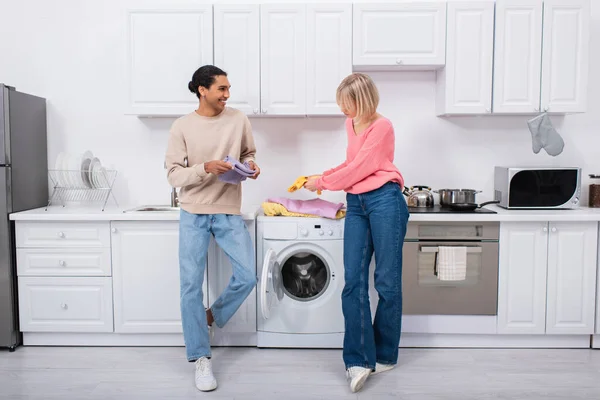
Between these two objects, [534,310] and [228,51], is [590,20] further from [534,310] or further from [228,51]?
[228,51]

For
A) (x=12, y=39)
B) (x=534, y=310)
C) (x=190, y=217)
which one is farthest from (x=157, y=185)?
(x=534, y=310)

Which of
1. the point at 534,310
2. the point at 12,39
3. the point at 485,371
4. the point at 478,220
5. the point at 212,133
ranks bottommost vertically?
the point at 485,371

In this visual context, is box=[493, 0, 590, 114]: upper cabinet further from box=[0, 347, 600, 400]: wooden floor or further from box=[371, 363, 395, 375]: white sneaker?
box=[371, 363, 395, 375]: white sneaker

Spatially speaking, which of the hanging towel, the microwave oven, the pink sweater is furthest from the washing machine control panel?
the microwave oven

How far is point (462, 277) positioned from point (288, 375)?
44.5 inches

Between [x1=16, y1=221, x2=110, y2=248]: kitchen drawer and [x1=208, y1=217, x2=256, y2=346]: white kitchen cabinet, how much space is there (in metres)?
0.64

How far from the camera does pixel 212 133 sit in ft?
9.03

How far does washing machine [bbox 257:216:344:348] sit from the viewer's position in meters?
3.04

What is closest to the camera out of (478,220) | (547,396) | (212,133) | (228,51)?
(547,396)

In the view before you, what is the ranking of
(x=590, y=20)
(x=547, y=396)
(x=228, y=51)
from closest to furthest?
1. (x=547, y=396)
2. (x=228, y=51)
3. (x=590, y=20)

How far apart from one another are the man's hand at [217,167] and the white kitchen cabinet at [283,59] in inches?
31.4

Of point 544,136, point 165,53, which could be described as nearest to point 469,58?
point 544,136

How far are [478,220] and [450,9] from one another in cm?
129

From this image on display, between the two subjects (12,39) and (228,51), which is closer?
(228,51)
